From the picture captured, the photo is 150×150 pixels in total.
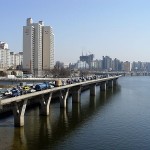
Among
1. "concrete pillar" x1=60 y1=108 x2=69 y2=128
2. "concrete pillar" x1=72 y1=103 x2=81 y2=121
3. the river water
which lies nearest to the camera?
the river water

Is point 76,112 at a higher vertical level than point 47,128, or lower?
higher

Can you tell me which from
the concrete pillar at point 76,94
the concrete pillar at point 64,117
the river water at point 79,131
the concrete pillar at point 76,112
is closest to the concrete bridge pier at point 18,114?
the river water at point 79,131

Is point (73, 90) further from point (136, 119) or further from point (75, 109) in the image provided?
point (136, 119)

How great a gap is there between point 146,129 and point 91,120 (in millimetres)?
11606

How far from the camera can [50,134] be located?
160 ft

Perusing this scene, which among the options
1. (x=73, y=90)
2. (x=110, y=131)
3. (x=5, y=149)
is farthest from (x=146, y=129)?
(x=73, y=90)

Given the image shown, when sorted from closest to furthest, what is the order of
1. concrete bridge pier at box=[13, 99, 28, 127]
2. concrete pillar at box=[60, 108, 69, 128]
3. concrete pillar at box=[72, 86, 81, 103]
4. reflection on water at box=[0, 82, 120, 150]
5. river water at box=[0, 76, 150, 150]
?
river water at box=[0, 76, 150, 150]
reflection on water at box=[0, 82, 120, 150]
concrete bridge pier at box=[13, 99, 28, 127]
concrete pillar at box=[60, 108, 69, 128]
concrete pillar at box=[72, 86, 81, 103]

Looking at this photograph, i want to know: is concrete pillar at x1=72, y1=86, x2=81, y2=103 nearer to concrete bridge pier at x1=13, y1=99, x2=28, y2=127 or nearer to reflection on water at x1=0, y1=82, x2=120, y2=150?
reflection on water at x1=0, y1=82, x2=120, y2=150

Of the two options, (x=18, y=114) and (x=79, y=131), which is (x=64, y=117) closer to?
(x=79, y=131)

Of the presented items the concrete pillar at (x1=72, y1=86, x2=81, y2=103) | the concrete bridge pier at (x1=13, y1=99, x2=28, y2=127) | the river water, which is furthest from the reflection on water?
the concrete pillar at (x1=72, y1=86, x2=81, y2=103)

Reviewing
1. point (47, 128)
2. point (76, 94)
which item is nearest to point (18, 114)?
point (47, 128)

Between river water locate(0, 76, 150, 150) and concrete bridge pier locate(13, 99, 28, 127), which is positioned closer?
river water locate(0, 76, 150, 150)

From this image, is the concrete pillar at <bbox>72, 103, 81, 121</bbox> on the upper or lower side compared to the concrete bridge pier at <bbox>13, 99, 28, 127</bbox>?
lower

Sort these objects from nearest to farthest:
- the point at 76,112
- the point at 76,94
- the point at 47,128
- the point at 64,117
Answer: the point at 47,128 < the point at 64,117 < the point at 76,112 < the point at 76,94
